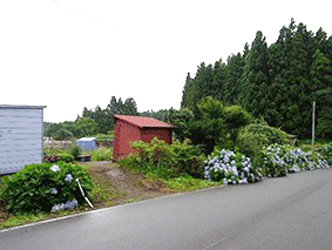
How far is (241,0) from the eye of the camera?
985 cm

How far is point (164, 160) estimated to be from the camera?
32.2 feet

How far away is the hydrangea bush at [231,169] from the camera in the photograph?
996 cm

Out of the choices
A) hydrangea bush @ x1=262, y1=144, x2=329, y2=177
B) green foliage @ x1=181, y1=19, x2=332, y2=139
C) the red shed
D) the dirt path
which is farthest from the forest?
the dirt path

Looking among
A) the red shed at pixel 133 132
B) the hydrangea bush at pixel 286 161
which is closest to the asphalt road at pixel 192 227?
the red shed at pixel 133 132

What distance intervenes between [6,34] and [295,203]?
913cm

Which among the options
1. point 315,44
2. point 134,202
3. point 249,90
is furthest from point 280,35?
point 134,202

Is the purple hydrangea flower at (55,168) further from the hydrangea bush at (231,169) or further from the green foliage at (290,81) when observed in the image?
the green foliage at (290,81)

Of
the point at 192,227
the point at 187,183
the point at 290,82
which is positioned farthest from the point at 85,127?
the point at 192,227

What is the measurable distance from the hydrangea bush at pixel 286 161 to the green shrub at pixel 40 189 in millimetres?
9036

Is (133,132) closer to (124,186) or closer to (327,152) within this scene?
(124,186)

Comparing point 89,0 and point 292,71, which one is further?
point 292,71

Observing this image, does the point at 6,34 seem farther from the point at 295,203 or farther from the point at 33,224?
the point at 295,203

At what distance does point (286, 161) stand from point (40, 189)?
12757mm

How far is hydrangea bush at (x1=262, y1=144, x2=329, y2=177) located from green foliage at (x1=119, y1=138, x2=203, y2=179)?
4.02 m
